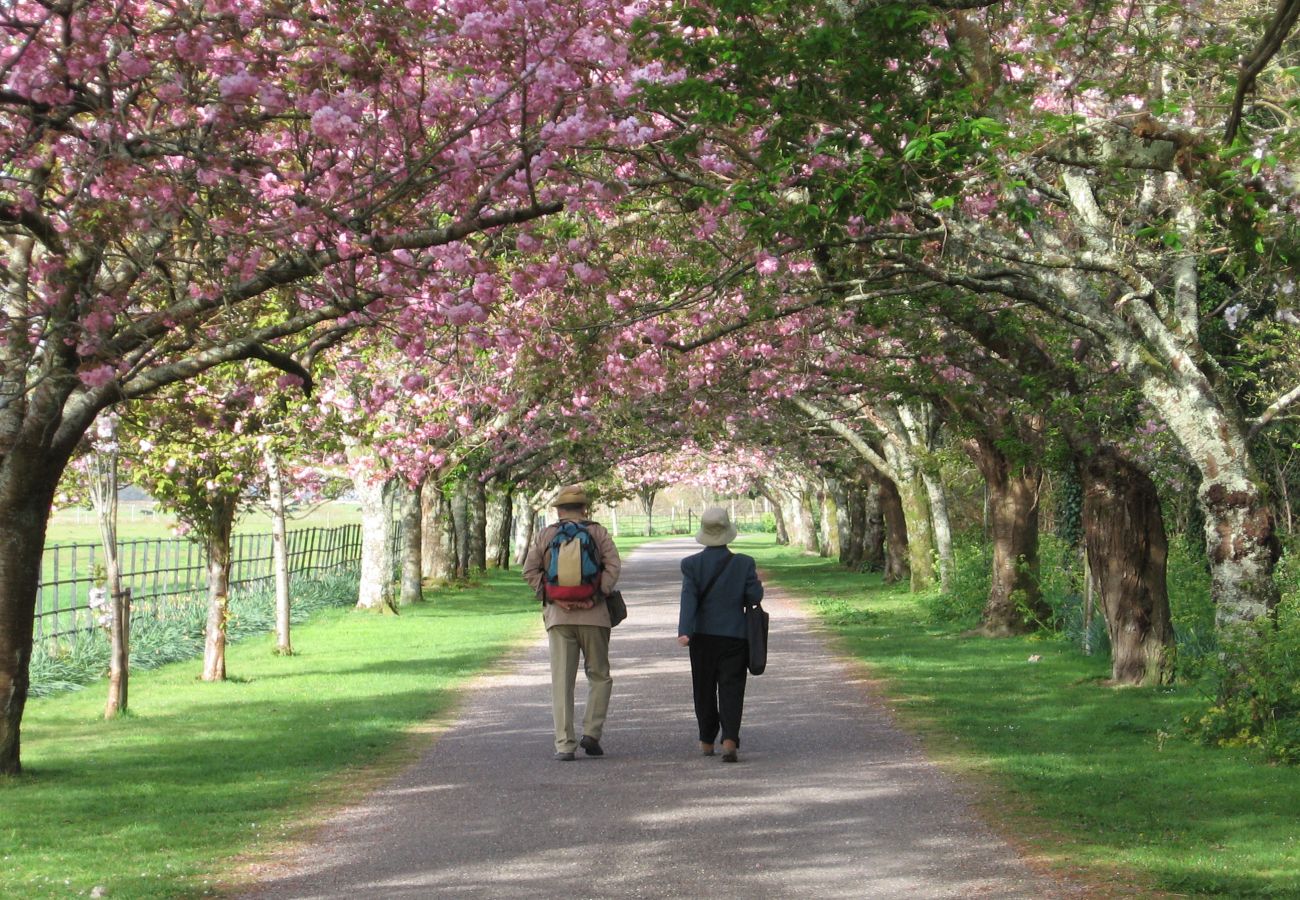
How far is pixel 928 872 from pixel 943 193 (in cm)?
477

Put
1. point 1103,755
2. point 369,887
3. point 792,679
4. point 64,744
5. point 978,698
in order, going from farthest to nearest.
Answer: point 792,679
point 978,698
point 64,744
point 1103,755
point 369,887

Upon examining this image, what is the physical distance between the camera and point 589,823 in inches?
336

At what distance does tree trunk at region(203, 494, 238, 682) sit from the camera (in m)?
17.1

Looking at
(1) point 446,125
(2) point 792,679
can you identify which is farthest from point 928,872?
(2) point 792,679

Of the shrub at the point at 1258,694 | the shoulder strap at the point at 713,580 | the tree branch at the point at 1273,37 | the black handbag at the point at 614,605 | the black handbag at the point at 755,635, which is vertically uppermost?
the tree branch at the point at 1273,37

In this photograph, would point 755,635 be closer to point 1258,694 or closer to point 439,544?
point 1258,694

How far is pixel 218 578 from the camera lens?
688 inches

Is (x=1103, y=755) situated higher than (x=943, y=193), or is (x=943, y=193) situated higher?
(x=943, y=193)

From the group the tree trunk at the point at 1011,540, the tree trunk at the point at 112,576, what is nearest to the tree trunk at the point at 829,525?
the tree trunk at the point at 1011,540

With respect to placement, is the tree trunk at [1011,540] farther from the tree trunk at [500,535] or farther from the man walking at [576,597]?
the tree trunk at [500,535]

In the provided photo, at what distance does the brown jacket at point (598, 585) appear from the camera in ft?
37.3

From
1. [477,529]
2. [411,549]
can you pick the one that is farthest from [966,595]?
[477,529]

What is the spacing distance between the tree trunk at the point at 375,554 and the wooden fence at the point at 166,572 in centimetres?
198

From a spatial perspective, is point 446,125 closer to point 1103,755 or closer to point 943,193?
point 943,193
